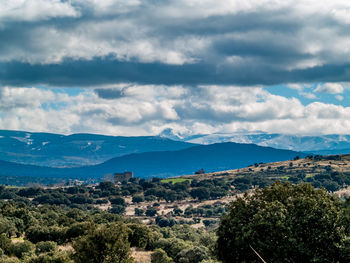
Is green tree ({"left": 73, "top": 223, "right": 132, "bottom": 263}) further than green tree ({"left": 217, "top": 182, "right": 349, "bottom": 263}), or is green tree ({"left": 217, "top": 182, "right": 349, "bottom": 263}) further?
green tree ({"left": 73, "top": 223, "right": 132, "bottom": 263})

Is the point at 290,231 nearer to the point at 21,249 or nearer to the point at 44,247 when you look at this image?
the point at 44,247

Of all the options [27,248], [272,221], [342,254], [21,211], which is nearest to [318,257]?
[342,254]

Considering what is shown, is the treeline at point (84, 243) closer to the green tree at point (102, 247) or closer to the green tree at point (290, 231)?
the green tree at point (102, 247)

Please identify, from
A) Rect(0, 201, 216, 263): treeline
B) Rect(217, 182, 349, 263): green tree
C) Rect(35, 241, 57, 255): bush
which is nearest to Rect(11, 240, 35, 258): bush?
Rect(0, 201, 216, 263): treeline

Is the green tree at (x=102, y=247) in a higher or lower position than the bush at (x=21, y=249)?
higher

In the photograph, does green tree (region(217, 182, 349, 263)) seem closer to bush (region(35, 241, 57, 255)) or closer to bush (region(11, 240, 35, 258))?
bush (region(35, 241, 57, 255))

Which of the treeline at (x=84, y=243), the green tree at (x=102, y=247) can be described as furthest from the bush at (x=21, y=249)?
the green tree at (x=102, y=247)

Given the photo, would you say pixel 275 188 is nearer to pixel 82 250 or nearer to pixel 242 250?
pixel 242 250

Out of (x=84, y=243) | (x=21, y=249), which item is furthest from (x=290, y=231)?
(x=21, y=249)

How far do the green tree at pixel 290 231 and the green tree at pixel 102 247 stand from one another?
12690 millimetres

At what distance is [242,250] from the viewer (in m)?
45.1

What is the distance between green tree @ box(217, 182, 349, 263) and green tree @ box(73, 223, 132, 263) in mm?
A: 12690

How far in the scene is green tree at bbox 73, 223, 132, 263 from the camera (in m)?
51.2

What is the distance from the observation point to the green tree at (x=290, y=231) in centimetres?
4159
